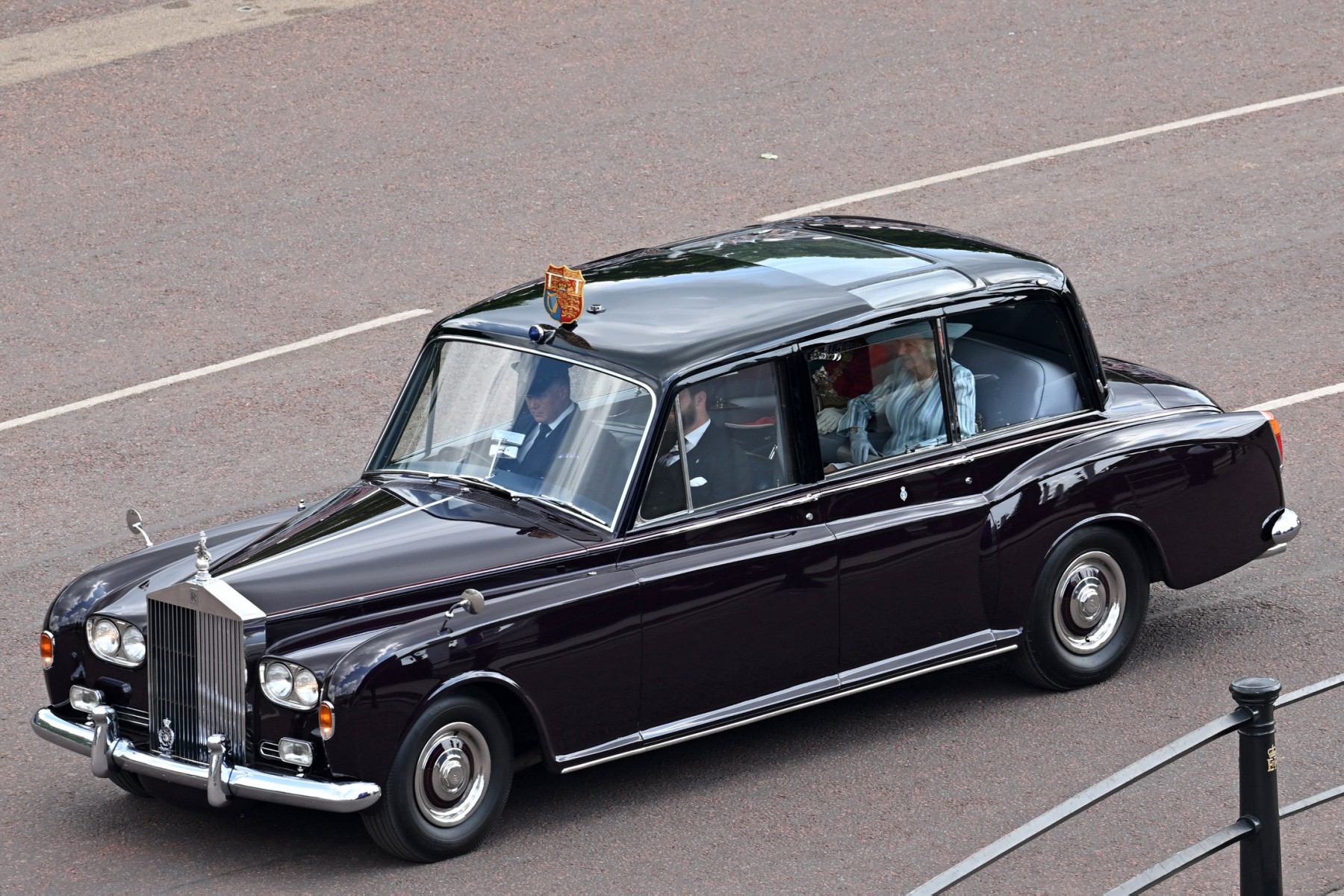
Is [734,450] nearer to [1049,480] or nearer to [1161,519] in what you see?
[1049,480]

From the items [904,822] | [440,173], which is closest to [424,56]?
[440,173]

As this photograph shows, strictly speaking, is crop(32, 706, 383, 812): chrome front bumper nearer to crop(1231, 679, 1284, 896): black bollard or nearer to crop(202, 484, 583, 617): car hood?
crop(202, 484, 583, 617): car hood

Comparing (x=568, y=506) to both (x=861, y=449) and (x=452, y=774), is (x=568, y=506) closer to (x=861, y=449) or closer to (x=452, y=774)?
(x=452, y=774)

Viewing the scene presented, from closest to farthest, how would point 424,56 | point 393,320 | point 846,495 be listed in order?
1. point 846,495
2. point 393,320
3. point 424,56

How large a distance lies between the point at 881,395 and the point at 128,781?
3226mm

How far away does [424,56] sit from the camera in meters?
16.3

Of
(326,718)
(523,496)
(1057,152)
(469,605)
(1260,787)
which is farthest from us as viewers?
(1057,152)

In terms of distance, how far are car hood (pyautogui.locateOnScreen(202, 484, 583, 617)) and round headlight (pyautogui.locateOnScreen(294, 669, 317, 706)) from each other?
270 millimetres

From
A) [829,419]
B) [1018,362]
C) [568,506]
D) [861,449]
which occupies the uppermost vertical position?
[1018,362]

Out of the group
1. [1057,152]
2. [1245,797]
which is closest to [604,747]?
[1245,797]

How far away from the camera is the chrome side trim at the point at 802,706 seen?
6855 millimetres

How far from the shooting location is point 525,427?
286 inches

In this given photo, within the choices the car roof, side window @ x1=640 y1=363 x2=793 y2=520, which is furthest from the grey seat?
side window @ x1=640 y1=363 x2=793 y2=520

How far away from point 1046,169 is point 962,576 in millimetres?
7461
